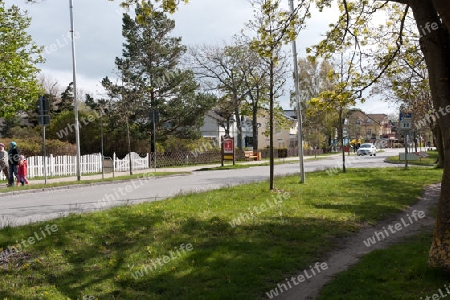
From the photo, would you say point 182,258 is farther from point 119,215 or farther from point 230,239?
point 119,215

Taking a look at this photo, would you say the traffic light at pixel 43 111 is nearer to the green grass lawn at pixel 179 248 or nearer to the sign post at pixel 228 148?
the green grass lawn at pixel 179 248

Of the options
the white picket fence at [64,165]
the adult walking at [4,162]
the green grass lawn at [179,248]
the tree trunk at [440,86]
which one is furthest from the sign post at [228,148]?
the tree trunk at [440,86]

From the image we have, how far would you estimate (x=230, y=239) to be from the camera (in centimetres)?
735

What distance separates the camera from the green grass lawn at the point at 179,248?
532 cm

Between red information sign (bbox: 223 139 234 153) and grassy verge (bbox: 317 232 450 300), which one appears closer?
grassy verge (bbox: 317 232 450 300)

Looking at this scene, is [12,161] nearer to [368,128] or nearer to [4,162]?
[4,162]

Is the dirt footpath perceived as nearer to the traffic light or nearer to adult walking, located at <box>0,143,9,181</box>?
the traffic light

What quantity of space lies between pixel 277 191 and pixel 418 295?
8655 mm

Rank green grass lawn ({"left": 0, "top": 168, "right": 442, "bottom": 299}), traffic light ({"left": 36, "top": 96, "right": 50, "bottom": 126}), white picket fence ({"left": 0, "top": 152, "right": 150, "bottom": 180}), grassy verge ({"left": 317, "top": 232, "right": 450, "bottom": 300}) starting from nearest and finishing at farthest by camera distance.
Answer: grassy verge ({"left": 317, "top": 232, "right": 450, "bottom": 300})
green grass lawn ({"left": 0, "top": 168, "right": 442, "bottom": 299})
traffic light ({"left": 36, "top": 96, "right": 50, "bottom": 126})
white picket fence ({"left": 0, "top": 152, "right": 150, "bottom": 180})

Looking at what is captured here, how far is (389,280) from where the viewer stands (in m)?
5.38

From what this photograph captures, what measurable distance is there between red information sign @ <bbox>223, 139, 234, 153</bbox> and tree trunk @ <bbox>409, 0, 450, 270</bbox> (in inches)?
1075

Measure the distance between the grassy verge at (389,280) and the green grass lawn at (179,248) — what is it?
75cm

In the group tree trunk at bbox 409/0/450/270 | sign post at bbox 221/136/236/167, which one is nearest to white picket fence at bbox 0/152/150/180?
sign post at bbox 221/136/236/167

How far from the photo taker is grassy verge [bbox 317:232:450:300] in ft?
16.1
